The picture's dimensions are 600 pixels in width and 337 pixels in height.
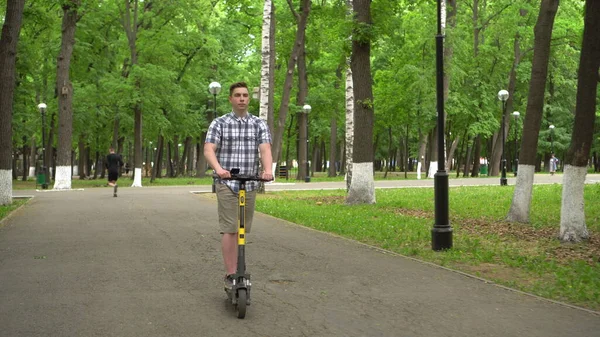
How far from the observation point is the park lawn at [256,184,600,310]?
8.09 m

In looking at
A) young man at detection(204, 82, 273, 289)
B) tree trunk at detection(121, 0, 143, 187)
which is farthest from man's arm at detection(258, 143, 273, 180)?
tree trunk at detection(121, 0, 143, 187)

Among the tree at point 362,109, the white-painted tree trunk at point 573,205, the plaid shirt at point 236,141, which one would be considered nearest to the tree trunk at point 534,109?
the white-painted tree trunk at point 573,205

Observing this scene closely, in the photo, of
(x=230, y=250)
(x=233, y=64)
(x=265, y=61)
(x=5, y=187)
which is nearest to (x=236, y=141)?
(x=230, y=250)

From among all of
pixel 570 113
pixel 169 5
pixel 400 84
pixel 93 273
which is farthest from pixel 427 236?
pixel 570 113

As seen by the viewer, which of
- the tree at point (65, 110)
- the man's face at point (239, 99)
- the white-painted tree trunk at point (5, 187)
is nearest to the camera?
the man's face at point (239, 99)

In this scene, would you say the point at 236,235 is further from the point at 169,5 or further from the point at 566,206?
the point at 169,5

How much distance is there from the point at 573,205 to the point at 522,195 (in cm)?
315

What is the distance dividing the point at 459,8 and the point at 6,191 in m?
31.7

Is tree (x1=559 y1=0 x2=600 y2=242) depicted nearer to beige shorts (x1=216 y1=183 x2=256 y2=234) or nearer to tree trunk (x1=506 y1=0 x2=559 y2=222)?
tree trunk (x1=506 y1=0 x2=559 y2=222)

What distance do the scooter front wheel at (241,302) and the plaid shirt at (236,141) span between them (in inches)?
35.9

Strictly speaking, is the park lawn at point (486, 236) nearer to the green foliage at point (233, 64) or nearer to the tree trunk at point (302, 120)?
the green foliage at point (233, 64)

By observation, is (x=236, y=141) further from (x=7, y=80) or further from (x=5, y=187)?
(x=5, y=187)

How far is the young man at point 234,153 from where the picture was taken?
20.0ft

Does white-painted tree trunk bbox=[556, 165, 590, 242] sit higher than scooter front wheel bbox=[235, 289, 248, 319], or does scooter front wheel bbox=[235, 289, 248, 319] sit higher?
white-painted tree trunk bbox=[556, 165, 590, 242]
